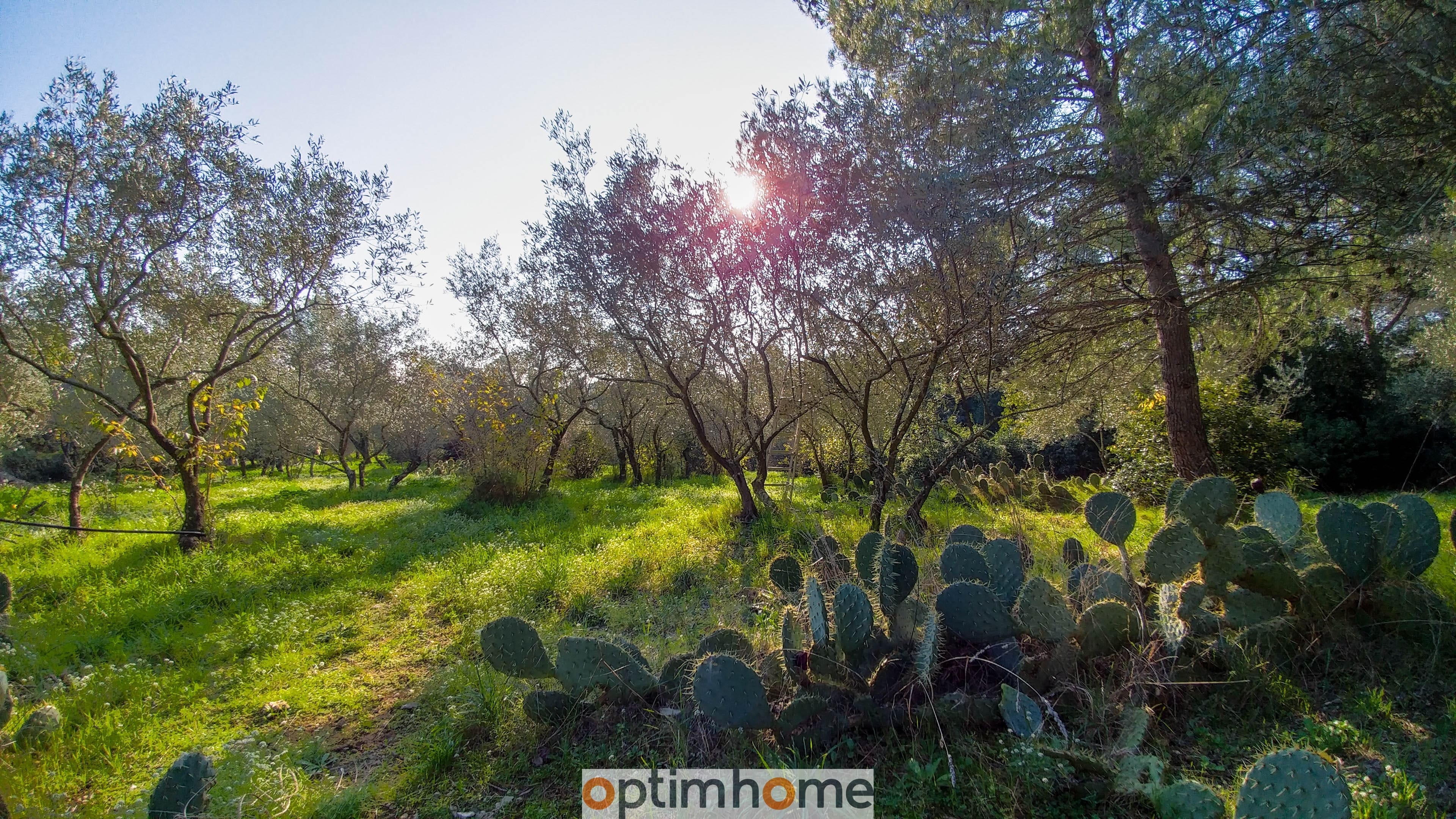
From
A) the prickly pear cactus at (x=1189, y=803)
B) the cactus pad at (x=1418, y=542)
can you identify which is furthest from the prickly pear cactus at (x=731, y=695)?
the cactus pad at (x=1418, y=542)

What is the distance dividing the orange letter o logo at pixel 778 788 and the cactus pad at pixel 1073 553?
2.62 metres

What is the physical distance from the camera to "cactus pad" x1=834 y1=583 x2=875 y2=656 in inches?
107

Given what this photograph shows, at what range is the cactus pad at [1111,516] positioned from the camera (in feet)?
11.3

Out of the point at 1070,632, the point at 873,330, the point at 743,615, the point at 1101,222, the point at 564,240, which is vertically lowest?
the point at 743,615

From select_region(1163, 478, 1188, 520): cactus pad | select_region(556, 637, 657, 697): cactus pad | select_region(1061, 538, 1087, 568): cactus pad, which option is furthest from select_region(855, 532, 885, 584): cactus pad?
select_region(1163, 478, 1188, 520): cactus pad

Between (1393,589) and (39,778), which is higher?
(1393,589)

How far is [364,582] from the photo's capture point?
6363mm

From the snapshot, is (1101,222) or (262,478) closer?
(1101,222)

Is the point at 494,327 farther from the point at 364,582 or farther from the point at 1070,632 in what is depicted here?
the point at 1070,632

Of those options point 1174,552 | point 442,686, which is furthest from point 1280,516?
point 442,686

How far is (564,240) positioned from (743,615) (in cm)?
578

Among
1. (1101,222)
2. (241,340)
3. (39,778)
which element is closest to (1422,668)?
(1101,222)

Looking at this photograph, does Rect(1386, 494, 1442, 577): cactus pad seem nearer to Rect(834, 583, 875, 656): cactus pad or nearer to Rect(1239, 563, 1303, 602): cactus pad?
Rect(1239, 563, 1303, 602): cactus pad

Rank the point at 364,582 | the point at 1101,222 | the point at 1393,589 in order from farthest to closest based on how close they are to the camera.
→ the point at 364,582
the point at 1101,222
the point at 1393,589
